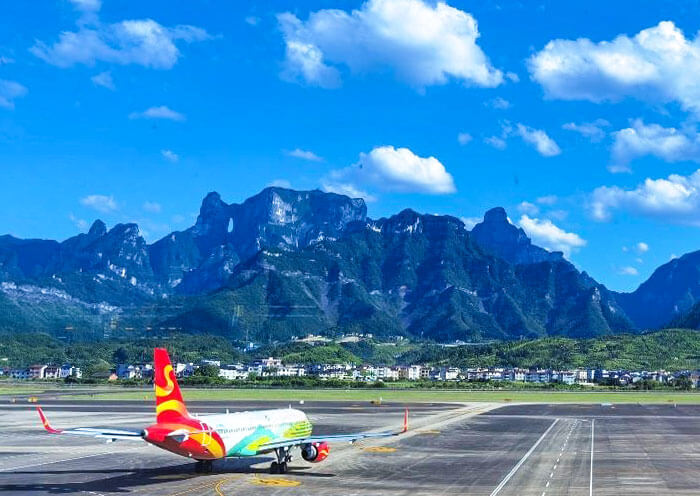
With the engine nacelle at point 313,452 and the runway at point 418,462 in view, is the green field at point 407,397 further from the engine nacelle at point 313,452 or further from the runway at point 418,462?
the engine nacelle at point 313,452

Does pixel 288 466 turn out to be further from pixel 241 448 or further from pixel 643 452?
pixel 643 452

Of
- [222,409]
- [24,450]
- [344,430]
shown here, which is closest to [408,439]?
[344,430]

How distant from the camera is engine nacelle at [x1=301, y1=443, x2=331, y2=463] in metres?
54.5

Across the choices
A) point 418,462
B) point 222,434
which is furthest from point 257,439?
point 418,462

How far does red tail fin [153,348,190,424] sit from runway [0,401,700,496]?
4091 mm

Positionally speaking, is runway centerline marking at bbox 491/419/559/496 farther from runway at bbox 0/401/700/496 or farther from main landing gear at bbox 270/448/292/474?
main landing gear at bbox 270/448/292/474

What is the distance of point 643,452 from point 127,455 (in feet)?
140

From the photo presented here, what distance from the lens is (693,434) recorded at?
275ft

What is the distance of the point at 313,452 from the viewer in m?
54.6

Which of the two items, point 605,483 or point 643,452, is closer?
point 605,483

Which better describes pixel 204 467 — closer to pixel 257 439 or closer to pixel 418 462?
pixel 257 439

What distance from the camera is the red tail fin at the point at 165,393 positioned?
48.1 m

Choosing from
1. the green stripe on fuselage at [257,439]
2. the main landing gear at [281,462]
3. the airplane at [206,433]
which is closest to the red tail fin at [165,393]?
the airplane at [206,433]

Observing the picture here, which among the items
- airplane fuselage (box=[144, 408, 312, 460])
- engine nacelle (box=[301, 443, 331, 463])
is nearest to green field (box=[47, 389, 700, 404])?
engine nacelle (box=[301, 443, 331, 463])
